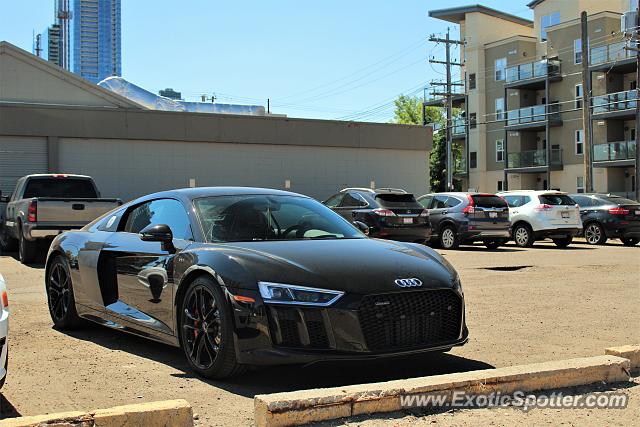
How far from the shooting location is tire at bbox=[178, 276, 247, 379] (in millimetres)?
4855

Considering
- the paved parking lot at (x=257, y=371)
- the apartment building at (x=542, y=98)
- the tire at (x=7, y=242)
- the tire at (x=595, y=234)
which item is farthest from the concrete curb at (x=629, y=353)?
the apartment building at (x=542, y=98)

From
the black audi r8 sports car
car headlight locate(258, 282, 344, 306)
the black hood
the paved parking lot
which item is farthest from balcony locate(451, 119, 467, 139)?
car headlight locate(258, 282, 344, 306)

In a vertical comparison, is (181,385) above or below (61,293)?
below

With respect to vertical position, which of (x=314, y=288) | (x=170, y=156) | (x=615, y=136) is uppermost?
(x=615, y=136)

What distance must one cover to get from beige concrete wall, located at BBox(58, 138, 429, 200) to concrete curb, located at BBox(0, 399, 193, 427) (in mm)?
20993

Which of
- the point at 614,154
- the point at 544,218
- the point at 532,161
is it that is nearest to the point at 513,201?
the point at 544,218

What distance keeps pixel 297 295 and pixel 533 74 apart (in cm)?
4688

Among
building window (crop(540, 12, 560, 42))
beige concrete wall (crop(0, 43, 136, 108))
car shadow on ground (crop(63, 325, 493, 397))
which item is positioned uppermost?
building window (crop(540, 12, 560, 42))

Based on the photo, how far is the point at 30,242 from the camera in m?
14.1

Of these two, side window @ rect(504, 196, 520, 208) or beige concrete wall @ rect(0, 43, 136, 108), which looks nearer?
side window @ rect(504, 196, 520, 208)

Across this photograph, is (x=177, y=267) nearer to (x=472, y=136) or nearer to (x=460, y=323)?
(x=460, y=323)

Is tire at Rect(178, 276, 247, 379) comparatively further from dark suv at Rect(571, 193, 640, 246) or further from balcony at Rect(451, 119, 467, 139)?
balcony at Rect(451, 119, 467, 139)

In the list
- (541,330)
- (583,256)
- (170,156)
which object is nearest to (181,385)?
(541,330)

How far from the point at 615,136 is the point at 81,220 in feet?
124
